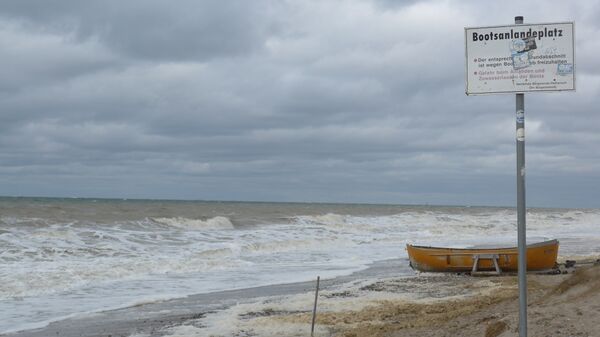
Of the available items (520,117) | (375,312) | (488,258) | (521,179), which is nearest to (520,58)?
(520,117)

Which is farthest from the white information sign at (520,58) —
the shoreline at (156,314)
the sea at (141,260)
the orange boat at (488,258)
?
the orange boat at (488,258)

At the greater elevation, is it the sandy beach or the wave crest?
the wave crest

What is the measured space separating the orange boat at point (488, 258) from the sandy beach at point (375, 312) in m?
1.27

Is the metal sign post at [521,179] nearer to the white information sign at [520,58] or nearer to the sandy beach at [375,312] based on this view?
the white information sign at [520,58]

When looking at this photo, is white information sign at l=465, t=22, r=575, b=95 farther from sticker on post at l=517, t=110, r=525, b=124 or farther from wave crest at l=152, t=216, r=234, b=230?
wave crest at l=152, t=216, r=234, b=230

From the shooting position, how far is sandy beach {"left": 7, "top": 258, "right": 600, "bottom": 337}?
792 centimetres

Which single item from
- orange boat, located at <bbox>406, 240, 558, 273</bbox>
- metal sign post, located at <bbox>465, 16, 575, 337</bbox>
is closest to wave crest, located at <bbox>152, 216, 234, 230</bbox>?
orange boat, located at <bbox>406, 240, 558, 273</bbox>

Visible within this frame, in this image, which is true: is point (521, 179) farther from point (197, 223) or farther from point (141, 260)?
point (197, 223)

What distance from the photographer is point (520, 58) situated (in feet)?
14.4

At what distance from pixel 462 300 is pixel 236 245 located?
572 inches

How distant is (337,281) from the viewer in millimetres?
16391

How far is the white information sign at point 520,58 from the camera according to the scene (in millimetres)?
4328

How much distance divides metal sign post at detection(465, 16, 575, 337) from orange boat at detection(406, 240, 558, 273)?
43.2ft

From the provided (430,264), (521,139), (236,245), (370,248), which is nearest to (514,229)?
(370,248)
